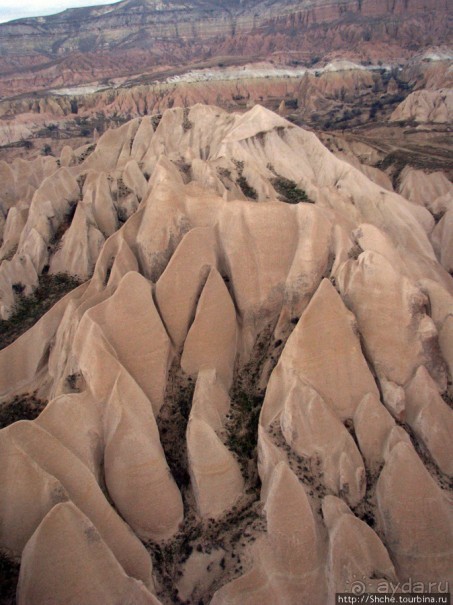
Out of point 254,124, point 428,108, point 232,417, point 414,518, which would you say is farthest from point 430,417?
point 428,108

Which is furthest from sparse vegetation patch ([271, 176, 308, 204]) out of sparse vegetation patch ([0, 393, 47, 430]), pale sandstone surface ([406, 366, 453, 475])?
sparse vegetation patch ([0, 393, 47, 430])

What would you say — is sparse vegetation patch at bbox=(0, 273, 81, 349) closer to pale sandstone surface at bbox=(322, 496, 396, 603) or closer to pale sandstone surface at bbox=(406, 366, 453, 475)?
pale sandstone surface at bbox=(322, 496, 396, 603)

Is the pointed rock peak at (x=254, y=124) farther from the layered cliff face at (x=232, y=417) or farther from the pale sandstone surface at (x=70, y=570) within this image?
the pale sandstone surface at (x=70, y=570)

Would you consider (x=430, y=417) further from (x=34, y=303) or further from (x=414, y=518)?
(x=34, y=303)

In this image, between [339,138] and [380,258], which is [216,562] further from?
[339,138]

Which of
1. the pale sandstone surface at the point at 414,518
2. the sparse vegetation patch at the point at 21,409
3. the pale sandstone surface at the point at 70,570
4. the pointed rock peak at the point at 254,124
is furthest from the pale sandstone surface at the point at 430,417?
the pointed rock peak at the point at 254,124

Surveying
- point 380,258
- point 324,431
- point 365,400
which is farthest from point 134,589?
point 380,258
